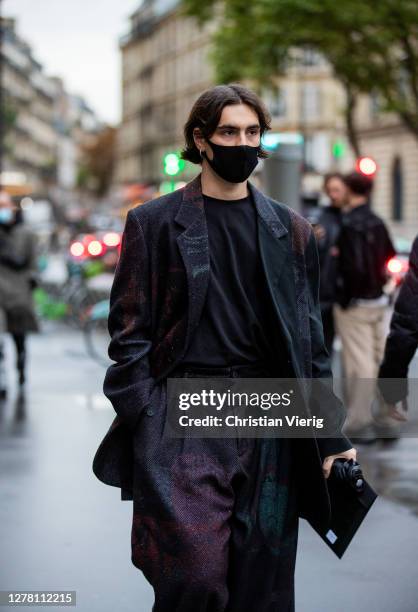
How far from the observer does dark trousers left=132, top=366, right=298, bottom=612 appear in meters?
3.44

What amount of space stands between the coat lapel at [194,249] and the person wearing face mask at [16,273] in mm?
8007

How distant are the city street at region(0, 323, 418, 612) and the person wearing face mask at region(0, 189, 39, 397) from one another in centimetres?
211

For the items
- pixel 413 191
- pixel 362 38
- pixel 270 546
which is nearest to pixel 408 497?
pixel 270 546

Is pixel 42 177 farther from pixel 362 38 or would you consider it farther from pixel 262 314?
pixel 262 314

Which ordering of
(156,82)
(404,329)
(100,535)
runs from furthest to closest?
(156,82), (100,535), (404,329)

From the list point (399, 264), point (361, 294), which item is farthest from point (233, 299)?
point (399, 264)

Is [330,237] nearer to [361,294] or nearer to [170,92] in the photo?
[361,294]

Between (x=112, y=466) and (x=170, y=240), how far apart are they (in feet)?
2.22

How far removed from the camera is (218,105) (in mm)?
3615

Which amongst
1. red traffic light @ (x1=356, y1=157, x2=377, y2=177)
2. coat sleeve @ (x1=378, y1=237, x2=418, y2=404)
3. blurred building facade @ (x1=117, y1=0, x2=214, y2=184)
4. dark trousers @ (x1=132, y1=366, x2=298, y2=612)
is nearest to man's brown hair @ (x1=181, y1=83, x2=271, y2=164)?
dark trousers @ (x1=132, y1=366, x2=298, y2=612)

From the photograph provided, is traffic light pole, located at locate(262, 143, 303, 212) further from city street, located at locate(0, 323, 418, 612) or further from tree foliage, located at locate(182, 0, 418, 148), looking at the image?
tree foliage, located at locate(182, 0, 418, 148)

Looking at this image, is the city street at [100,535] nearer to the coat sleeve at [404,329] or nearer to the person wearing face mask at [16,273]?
the coat sleeve at [404,329]

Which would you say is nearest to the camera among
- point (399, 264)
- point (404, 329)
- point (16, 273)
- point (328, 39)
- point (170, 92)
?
point (404, 329)

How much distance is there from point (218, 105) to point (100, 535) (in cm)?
309
